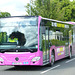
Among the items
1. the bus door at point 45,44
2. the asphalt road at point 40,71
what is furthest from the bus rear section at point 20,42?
the bus door at point 45,44

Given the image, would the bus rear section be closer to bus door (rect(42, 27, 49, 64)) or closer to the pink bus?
the pink bus

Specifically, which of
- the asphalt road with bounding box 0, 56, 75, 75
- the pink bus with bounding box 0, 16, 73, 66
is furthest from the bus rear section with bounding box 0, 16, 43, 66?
the asphalt road with bounding box 0, 56, 75, 75

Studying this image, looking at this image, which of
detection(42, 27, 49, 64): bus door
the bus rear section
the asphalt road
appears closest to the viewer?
the asphalt road

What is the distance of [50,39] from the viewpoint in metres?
15.2

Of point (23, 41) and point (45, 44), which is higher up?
point (23, 41)

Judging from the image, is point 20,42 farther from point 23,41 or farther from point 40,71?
point 40,71

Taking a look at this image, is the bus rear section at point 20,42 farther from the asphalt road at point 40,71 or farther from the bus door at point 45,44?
the bus door at point 45,44

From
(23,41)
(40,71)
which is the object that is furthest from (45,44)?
(40,71)

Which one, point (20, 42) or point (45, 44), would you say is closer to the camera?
point (20, 42)

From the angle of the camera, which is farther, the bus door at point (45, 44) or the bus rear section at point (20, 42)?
the bus door at point (45, 44)

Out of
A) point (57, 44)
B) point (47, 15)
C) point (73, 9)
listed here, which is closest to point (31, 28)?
point (57, 44)

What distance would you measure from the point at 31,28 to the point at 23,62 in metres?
1.70

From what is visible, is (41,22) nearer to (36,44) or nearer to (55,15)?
(36,44)

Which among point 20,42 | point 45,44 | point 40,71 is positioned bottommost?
point 40,71
